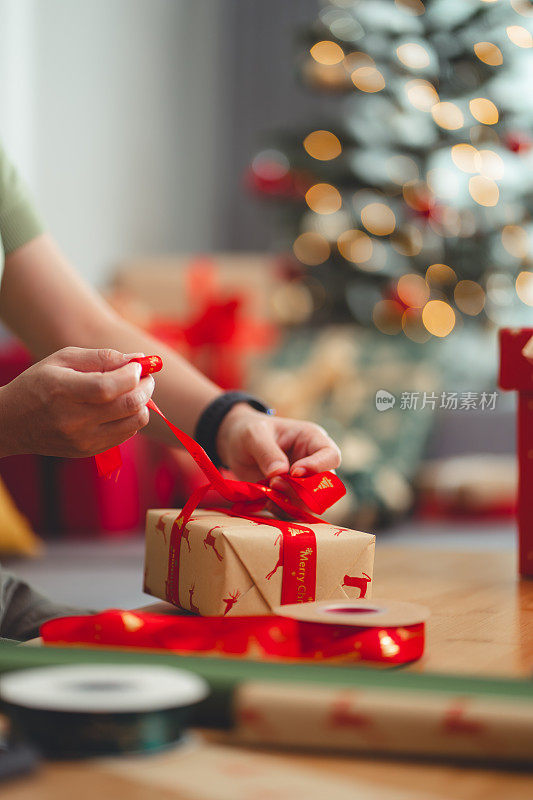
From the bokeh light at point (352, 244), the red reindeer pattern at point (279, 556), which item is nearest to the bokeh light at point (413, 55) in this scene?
the bokeh light at point (352, 244)

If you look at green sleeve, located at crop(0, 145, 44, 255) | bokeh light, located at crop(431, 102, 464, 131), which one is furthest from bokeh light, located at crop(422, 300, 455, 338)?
green sleeve, located at crop(0, 145, 44, 255)

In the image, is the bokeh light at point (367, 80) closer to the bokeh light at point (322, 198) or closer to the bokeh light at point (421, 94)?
the bokeh light at point (421, 94)

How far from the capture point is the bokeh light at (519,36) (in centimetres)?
276

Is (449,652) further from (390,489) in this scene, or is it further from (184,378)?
(390,489)

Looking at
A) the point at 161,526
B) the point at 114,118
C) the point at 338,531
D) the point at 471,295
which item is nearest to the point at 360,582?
the point at 338,531

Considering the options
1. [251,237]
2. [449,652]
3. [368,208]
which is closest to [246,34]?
[251,237]

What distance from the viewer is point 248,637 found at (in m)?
0.48

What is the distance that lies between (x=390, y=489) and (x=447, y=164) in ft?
4.20

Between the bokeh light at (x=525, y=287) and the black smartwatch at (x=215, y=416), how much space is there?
2.33 m

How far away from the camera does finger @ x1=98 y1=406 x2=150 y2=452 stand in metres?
0.60

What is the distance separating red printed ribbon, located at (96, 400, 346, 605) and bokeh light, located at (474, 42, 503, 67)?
245cm

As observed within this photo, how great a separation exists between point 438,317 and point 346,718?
2610 mm

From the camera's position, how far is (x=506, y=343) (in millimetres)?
823

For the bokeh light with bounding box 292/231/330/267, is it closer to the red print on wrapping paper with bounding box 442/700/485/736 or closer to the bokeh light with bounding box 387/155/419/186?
the bokeh light with bounding box 387/155/419/186
